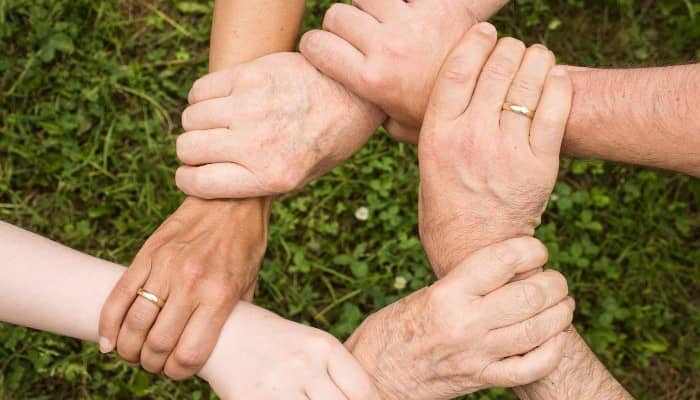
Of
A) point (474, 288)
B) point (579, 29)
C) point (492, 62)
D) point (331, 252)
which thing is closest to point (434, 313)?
point (474, 288)

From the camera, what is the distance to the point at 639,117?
79.3 inches

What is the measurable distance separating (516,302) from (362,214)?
1.37 meters

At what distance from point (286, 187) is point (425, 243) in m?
0.52

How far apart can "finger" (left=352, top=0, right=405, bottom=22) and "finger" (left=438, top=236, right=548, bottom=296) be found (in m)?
0.85

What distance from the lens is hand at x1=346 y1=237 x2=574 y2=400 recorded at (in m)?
1.95

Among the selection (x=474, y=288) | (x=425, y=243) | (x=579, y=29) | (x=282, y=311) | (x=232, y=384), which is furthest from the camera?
(x=579, y=29)

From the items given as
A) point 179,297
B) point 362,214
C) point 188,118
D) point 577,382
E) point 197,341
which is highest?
point 188,118

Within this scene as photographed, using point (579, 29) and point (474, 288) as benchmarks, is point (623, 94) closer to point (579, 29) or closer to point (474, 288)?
point (474, 288)

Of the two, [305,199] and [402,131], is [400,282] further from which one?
[402,131]

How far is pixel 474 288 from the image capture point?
197cm

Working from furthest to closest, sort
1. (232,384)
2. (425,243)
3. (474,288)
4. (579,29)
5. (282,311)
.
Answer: (579,29), (282,311), (425,243), (232,384), (474,288)

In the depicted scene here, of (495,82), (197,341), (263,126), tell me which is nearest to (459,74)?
(495,82)

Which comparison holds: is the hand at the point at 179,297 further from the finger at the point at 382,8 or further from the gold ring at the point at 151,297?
the finger at the point at 382,8

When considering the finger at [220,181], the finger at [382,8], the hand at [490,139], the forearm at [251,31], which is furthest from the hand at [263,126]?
the hand at [490,139]
